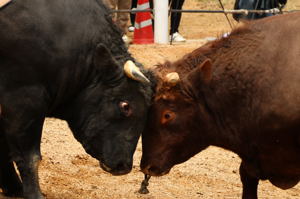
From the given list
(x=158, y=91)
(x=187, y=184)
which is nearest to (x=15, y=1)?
(x=158, y=91)

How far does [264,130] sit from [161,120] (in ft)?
3.15

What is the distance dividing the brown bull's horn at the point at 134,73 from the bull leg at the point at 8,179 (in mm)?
1494

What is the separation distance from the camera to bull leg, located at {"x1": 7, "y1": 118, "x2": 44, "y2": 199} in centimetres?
689

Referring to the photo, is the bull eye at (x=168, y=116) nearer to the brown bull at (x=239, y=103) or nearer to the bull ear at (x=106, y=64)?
the brown bull at (x=239, y=103)

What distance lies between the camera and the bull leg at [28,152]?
6895 millimetres

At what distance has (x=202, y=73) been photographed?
7.21 m

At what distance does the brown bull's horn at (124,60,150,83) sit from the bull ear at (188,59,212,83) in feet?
1.34

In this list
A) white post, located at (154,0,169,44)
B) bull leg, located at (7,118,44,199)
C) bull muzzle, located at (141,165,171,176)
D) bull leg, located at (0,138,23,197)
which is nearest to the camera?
bull leg, located at (7,118,44,199)

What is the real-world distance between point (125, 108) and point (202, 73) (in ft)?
2.42

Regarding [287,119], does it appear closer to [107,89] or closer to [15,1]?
[107,89]

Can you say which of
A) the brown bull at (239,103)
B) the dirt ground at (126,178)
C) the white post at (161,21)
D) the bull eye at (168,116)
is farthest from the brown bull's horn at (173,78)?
the white post at (161,21)

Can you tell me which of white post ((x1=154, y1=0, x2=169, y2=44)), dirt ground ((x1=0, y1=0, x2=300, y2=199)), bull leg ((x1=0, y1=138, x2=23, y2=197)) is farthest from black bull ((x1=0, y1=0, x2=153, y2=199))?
white post ((x1=154, y1=0, x2=169, y2=44))

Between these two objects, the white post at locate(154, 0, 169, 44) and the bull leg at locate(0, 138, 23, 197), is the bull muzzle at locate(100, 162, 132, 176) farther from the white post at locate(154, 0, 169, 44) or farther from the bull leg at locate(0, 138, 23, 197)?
the white post at locate(154, 0, 169, 44)

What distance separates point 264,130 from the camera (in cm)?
708
